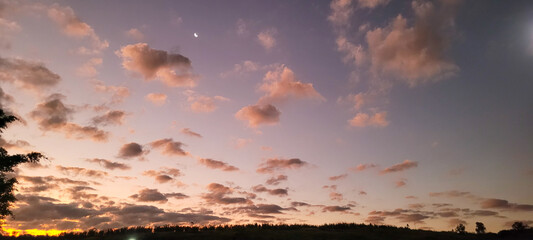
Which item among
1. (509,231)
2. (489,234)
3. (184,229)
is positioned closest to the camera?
(509,231)

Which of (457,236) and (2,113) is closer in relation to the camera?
(457,236)

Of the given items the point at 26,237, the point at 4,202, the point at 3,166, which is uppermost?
the point at 3,166

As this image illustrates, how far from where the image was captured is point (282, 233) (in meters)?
31.2

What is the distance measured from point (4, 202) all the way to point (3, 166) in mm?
7702

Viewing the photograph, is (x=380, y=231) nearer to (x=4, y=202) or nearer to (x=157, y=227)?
(x=157, y=227)

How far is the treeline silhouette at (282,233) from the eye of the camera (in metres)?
28.9

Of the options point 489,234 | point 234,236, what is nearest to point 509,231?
point 489,234

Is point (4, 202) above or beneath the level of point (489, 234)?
above

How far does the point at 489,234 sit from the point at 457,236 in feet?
11.5

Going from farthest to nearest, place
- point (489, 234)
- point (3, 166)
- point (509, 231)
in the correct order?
point (3, 166)
point (489, 234)
point (509, 231)

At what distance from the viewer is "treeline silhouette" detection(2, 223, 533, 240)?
28906 mm

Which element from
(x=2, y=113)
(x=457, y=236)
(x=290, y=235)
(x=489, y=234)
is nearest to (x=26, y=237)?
(x=2, y=113)

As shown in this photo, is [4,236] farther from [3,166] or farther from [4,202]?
[3,166]

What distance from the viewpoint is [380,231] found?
31.5 m
